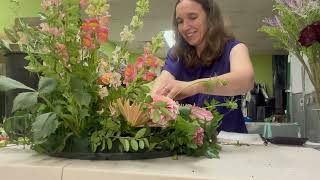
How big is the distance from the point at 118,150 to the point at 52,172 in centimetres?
12

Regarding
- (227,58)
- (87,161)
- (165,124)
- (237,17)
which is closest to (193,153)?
(165,124)

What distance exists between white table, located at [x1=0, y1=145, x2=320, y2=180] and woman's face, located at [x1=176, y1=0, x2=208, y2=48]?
668mm

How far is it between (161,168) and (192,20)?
2.67 feet

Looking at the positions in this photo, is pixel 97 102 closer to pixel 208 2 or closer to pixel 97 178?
pixel 97 178

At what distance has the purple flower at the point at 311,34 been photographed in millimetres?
868

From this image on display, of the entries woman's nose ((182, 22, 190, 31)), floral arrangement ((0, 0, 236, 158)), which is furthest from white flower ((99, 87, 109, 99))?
woman's nose ((182, 22, 190, 31))

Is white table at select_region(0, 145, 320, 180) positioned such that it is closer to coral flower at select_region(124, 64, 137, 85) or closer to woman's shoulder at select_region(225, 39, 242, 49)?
coral flower at select_region(124, 64, 137, 85)

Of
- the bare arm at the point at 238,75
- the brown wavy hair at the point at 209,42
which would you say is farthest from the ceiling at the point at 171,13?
the bare arm at the point at 238,75

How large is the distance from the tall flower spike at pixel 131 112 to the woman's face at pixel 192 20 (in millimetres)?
683

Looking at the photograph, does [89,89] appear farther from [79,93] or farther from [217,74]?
[217,74]

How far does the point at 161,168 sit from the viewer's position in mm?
576

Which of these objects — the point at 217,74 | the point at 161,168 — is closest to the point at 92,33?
the point at 161,168

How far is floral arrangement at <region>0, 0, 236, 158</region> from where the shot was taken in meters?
0.62

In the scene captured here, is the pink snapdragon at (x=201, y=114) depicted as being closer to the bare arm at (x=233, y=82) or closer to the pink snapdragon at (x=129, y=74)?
Result: the bare arm at (x=233, y=82)
